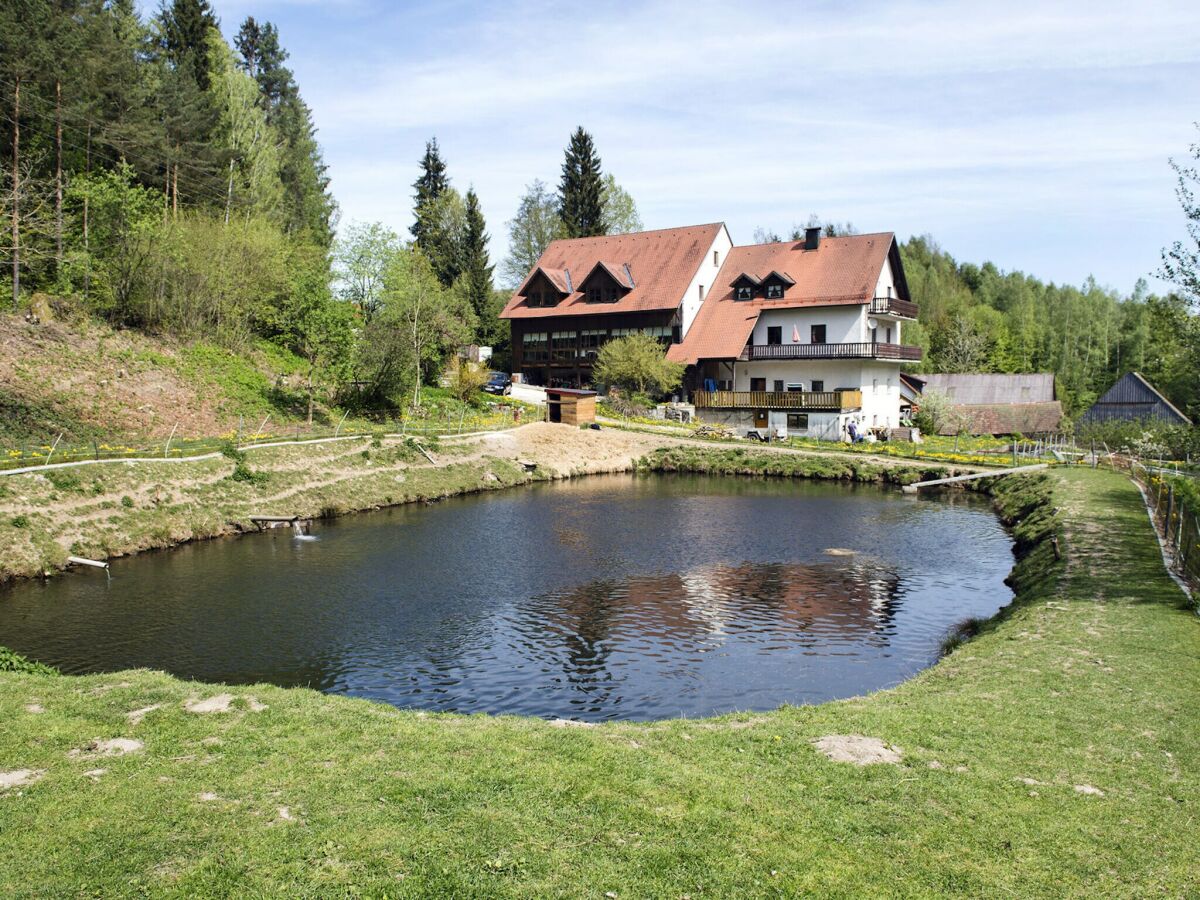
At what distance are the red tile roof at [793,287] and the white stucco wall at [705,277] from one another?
2.04 ft

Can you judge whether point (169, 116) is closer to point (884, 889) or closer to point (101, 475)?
point (101, 475)

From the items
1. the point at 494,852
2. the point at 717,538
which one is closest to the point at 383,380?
the point at 717,538

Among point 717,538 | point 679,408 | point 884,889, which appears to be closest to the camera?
point 884,889

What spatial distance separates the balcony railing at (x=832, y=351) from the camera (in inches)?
2421

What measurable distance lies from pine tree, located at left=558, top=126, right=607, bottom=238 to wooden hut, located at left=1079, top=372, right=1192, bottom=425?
165 ft

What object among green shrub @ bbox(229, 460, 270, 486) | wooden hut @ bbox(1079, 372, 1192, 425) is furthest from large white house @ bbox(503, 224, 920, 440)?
green shrub @ bbox(229, 460, 270, 486)

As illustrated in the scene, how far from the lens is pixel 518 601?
82.7 ft

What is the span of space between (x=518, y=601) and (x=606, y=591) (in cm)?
281

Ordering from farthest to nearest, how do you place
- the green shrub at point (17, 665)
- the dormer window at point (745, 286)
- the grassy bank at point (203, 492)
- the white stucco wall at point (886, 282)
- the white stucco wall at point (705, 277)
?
the white stucco wall at point (705, 277), the dormer window at point (745, 286), the white stucco wall at point (886, 282), the grassy bank at point (203, 492), the green shrub at point (17, 665)

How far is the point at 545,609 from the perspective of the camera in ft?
80.0

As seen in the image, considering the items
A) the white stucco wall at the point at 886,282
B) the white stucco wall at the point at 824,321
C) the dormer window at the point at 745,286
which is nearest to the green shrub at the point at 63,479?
the white stucco wall at the point at 824,321

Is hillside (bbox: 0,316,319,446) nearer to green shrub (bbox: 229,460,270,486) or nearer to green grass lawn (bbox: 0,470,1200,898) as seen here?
green shrub (bbox: 229,460,270,486)

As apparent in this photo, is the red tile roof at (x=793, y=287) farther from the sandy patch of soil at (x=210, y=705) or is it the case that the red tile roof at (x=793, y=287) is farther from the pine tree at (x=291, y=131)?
the sandy patch of soil at (x=210, y=705)

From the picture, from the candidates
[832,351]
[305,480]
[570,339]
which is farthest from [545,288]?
[305,480]
